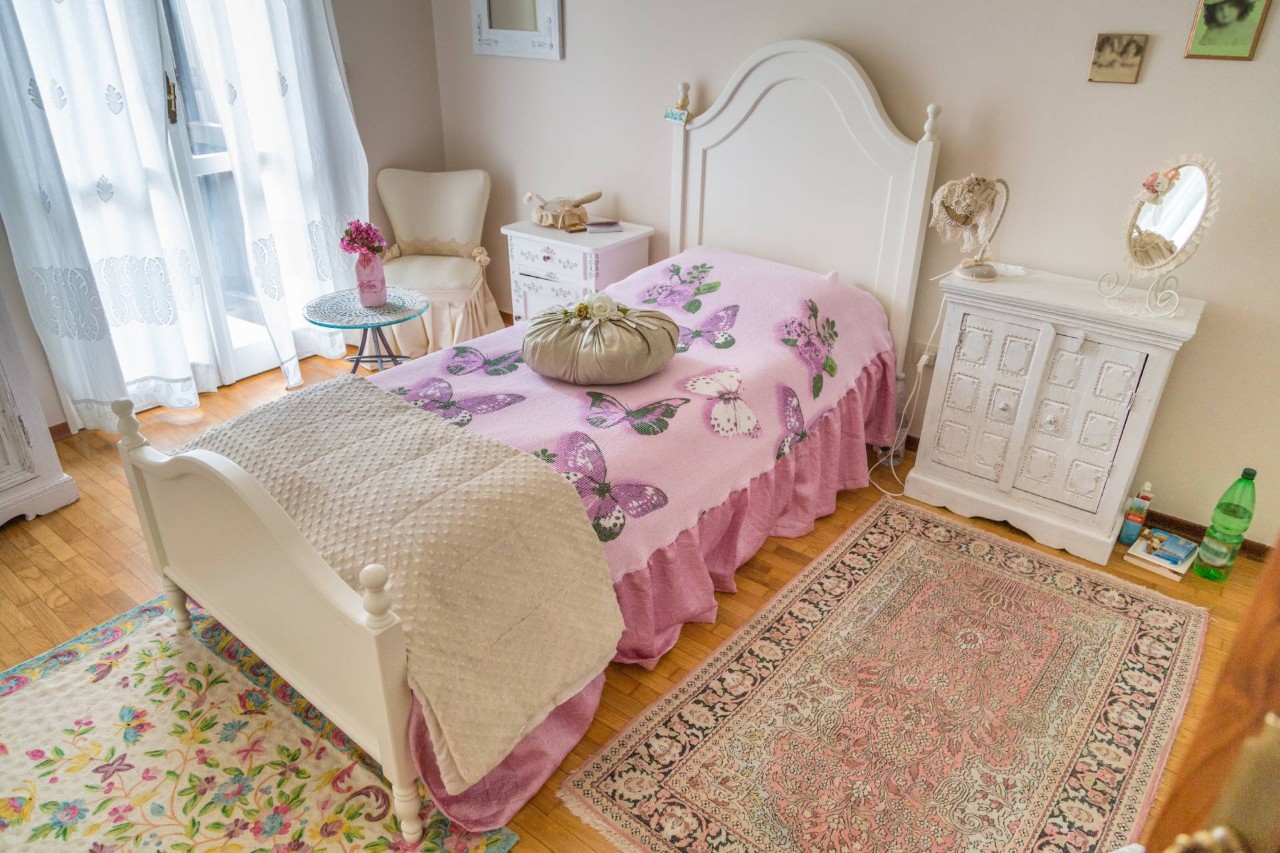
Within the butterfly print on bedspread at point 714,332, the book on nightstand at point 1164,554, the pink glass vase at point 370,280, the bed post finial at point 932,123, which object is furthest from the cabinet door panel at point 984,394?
the pink glass vase at point 370,280

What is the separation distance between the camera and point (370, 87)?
3.86m

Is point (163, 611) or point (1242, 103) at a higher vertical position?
point (1242, 103)

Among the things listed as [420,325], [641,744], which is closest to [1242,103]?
[641,744]

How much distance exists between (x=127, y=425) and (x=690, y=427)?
4.65 feet

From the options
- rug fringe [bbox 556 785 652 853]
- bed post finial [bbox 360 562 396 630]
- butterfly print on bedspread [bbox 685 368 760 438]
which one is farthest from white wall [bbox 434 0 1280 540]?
bed post finial [bbox 360 562 396 630]

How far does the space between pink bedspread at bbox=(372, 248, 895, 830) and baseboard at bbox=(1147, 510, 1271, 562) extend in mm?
912

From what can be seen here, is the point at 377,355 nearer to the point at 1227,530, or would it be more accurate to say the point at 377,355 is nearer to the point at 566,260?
the point at 566,260

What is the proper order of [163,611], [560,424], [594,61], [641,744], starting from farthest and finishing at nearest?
[594,61], [163,611], [560,424], [641,744]

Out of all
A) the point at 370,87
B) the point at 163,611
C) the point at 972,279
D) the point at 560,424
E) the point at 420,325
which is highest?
the point at 370,87

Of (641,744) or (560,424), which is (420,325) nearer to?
(560,424)

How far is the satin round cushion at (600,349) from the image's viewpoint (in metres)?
2.33

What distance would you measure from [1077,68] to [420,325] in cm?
282

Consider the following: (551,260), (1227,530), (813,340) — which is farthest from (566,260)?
(1227,530)

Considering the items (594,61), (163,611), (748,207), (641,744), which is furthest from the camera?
(594,61)
